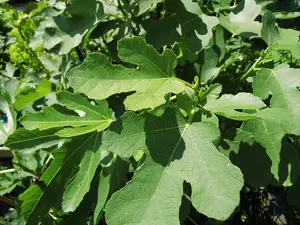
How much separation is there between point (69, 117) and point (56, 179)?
21cm

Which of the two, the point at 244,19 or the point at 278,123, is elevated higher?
the point at 244,19

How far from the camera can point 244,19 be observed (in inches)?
53.0

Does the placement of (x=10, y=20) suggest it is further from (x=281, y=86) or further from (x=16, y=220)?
(x=281, y=86)

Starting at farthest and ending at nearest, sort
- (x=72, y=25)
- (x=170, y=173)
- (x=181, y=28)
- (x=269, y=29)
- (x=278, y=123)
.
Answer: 1. (x=72, y=25)
2. (x=181, y=28)
3. (x=269, y=29)
4. (x=278, y=123)
5. (x=170, y=173)

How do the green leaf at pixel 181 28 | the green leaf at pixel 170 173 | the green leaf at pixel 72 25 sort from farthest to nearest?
the green leaf at pixel 72 25
the green leaf at pixel 181 28
the green leaf at pixel 170 173

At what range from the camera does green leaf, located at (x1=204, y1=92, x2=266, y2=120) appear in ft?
3.14

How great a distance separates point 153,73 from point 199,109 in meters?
0.15

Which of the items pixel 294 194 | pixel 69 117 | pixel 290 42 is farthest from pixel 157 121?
pixel 294 194

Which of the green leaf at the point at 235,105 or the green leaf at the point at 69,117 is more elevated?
the green leaf at the point at 235,105

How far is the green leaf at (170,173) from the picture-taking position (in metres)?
0.90

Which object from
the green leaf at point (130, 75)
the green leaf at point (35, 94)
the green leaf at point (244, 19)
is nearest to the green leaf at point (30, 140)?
the green leaf at point (35, 94)

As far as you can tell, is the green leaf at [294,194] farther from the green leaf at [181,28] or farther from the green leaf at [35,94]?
the green leaf at [35,94]

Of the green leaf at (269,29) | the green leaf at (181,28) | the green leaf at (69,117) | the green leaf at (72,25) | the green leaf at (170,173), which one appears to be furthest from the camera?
the green leaf at (72,25)

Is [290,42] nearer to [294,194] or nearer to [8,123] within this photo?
[294,194]
